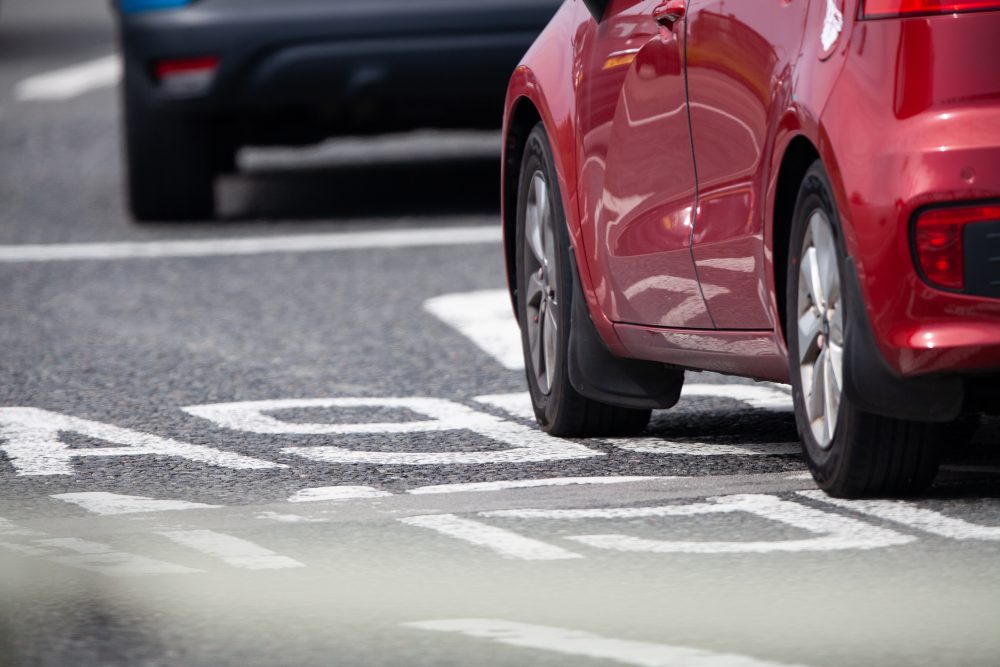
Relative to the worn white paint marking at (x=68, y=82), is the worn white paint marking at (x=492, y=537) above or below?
below

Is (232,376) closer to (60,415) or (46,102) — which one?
(60,415)

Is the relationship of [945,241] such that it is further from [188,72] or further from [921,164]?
[188,72]

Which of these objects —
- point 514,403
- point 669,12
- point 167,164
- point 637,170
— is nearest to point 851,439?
point 637,170

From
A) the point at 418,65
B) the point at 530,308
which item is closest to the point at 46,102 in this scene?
the point at 418,65

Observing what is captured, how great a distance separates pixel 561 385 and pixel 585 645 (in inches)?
90.4

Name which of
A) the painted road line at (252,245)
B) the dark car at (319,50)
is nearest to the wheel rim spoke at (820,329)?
the painted road line at (252,245)

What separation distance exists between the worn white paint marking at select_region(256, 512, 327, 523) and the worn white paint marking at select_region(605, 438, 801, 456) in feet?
3.61

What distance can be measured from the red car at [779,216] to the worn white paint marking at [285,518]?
3.16ft

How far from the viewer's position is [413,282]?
9766 millimetres

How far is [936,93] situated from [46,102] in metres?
15.1

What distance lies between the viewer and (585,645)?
376 centimetres

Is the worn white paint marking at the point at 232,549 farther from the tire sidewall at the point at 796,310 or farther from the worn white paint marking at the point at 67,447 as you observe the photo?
the tire sidewall at the point at 796,310

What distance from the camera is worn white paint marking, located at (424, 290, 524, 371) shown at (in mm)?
7805

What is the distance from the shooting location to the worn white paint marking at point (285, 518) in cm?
495
